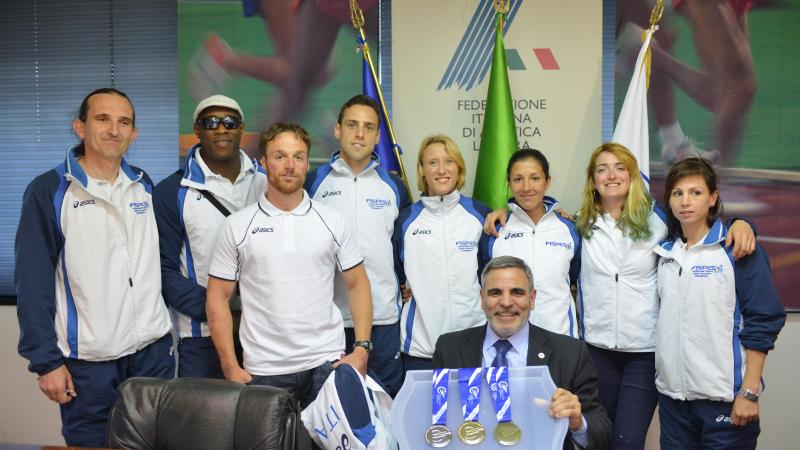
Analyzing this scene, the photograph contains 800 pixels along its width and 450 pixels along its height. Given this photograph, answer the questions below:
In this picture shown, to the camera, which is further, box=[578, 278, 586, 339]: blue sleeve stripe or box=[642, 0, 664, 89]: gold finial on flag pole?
box=[642, 0, 664, 89]: gold finial on flag pole

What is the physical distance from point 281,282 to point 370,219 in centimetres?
64

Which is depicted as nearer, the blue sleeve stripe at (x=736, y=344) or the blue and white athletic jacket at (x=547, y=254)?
the blue sleeve stripe at (x=736, y=344)

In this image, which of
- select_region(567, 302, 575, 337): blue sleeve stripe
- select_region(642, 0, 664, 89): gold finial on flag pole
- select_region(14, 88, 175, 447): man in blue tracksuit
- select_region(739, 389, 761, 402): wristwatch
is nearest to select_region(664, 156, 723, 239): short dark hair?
select_region(567, 302, 575, 337): blue sleeve stripe

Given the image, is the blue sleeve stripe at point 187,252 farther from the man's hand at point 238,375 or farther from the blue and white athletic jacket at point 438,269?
the blue and white athletic jacket at point 438,269

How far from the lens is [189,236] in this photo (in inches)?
113

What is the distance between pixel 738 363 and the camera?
102 inches

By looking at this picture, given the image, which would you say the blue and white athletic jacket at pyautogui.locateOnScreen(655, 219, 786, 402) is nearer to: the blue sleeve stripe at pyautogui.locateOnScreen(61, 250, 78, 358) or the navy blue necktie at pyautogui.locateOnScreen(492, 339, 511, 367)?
the navy blue necktie at pyautogui.locateOnScreen(492, 339, 511, 367)

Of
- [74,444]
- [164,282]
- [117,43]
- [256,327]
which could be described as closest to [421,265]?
[256,327]

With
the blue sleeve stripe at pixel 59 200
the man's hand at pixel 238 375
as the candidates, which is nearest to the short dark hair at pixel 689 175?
the man's hand at pixel 238 375

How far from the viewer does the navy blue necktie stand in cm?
242

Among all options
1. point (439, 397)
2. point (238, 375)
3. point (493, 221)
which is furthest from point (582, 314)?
point (238, 375)

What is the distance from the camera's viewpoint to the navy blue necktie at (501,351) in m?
2.42

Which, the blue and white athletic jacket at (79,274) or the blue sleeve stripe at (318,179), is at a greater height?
the blue sleeve stripe at (318,179)

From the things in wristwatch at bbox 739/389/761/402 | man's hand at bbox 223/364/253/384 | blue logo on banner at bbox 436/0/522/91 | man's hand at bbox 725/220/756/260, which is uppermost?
blue logo on banner at bbox 436/0/522/91
